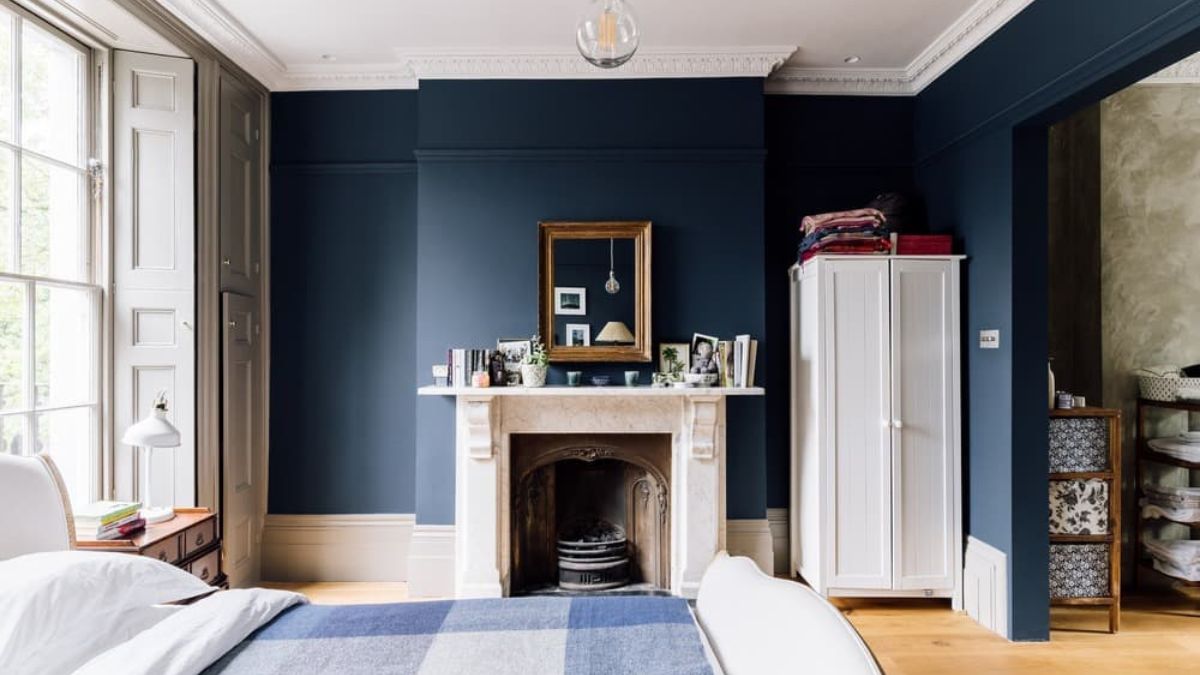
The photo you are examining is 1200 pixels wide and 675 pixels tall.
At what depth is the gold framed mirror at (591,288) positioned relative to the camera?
354cm

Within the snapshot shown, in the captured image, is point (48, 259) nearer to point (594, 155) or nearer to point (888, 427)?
point (594, 155)

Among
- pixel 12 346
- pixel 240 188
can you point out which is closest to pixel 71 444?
pixel 12 346

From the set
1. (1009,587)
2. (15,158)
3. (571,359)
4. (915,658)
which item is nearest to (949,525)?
(1009,587)

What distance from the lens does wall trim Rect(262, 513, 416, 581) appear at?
12.3 feet

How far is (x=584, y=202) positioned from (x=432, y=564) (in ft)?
6.82

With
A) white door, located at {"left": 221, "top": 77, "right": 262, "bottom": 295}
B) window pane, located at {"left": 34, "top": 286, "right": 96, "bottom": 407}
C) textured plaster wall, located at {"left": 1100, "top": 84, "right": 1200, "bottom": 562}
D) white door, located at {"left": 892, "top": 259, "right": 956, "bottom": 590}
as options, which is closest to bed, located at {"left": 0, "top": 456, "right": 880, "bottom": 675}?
window pane, located at {"left": 34, "top": 286, "right": 96, "bottom": 407}

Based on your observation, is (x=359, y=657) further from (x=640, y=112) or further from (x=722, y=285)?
(x=640, y=112)

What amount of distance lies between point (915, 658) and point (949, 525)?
2.36ft

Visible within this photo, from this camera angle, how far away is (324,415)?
3775 millimetres

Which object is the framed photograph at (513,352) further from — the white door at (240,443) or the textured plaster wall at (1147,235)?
the textured plaster wall at (1147,235)

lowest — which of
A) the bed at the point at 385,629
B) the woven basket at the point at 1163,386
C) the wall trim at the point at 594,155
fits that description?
the bed at the point at 385,629

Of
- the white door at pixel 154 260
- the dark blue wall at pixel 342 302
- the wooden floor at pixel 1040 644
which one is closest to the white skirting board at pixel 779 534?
the wooden floor at pixel 1040 644

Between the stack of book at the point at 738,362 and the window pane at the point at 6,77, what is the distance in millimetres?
3127

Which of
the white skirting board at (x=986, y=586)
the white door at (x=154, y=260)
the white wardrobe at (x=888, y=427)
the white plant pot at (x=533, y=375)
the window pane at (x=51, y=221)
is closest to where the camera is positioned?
the window pane at (x=51, y=221)
